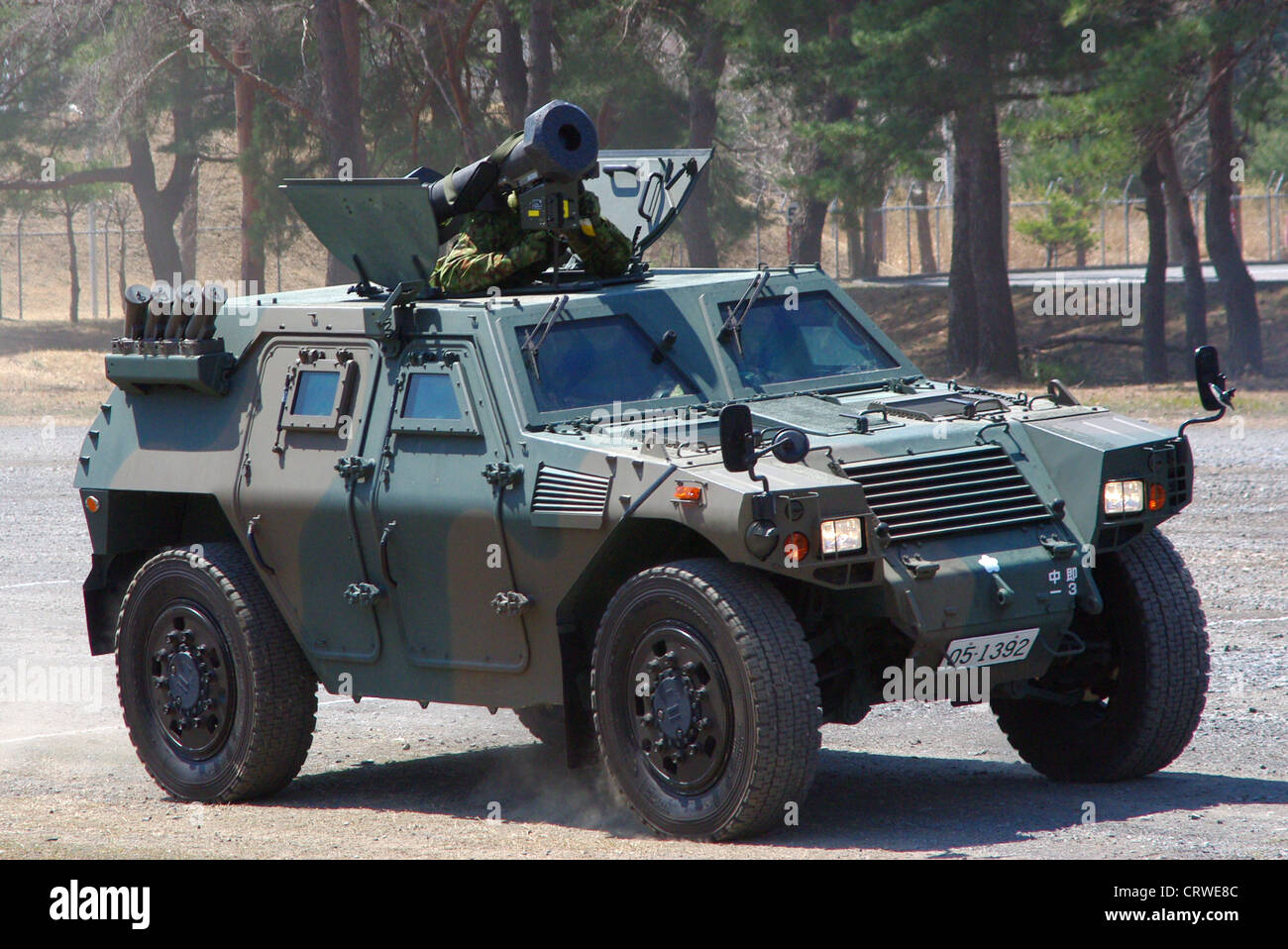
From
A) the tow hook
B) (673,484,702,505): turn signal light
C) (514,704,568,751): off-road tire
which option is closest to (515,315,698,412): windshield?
(673,484,702,505): turn signal light

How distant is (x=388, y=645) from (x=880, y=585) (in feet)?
7.90

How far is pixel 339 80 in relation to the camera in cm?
3048

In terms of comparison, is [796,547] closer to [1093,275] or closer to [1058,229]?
[1093,275]

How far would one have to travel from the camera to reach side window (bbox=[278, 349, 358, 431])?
8328mm

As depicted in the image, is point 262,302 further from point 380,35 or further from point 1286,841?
point 380,35

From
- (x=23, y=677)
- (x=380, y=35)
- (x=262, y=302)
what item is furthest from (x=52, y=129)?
(x=262, y=302)

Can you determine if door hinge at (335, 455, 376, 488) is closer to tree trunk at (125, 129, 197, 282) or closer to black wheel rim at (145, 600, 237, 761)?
black wheel rim at (145, 600, 237, 761)

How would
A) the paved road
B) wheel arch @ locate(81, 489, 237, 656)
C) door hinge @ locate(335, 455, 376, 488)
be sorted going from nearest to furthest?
1. door hinge @ locate(335, 455, 376, 488)
2. wheel arch @ locate(81, 489, 237, 656)
3. the paved road

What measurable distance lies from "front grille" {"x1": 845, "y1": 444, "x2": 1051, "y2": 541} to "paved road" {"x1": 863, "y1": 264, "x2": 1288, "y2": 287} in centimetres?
3042

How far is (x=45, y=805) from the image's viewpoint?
8.49m

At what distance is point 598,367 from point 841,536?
1.80 m

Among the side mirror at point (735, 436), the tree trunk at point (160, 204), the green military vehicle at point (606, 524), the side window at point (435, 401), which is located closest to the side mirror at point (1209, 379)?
the green military vehicle at point (606, 524)

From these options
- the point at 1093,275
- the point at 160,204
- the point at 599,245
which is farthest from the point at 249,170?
the point at 599,245

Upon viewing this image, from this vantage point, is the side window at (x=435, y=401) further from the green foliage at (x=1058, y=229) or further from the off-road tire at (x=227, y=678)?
the green foliage at (x=1058, y=229)
